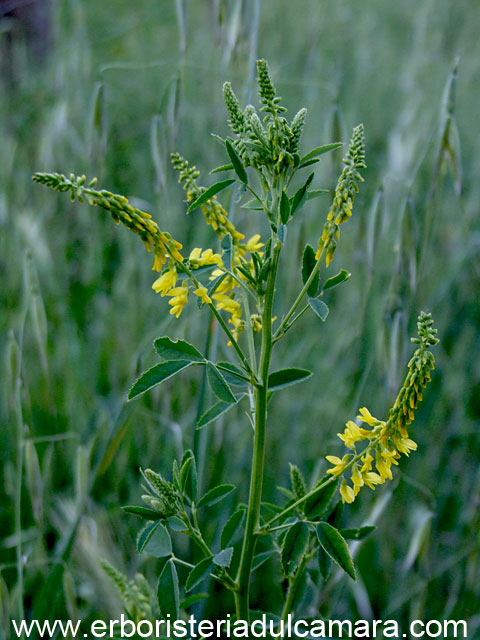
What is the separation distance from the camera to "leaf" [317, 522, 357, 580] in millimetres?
565

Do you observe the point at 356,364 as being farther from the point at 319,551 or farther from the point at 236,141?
the point at 236,141

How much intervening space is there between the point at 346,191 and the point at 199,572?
376 mm

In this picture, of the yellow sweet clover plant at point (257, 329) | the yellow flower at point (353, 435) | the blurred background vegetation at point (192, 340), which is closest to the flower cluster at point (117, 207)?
the yellow sweet clover plant at point (257, 329)

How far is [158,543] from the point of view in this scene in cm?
60

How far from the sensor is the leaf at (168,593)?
604 mm

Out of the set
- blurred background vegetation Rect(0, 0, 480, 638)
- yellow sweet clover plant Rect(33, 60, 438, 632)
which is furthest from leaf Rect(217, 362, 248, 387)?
blurred background vegetation Rect(0, 0, 480, 638)

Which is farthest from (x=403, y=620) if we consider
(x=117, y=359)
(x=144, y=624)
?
(x=117, y=359)

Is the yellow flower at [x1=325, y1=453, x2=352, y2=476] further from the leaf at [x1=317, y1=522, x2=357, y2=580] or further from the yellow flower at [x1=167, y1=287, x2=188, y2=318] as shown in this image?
the yellow flower at [x1=167, y1=287, x2=188, y2=318]

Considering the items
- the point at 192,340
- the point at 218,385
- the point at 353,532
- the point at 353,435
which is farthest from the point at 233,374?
the point at 192,340

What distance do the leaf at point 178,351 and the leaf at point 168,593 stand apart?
20 cm

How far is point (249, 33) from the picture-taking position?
1.00m

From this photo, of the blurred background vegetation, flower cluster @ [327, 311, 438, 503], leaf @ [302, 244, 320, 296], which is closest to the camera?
flower cluster @ [327, 311, 438, 503]

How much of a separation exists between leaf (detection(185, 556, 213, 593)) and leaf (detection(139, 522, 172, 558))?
0.09 ft

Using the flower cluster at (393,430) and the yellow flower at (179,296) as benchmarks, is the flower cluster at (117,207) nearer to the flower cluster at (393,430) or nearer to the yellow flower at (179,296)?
the yellow flower at (179,296)
